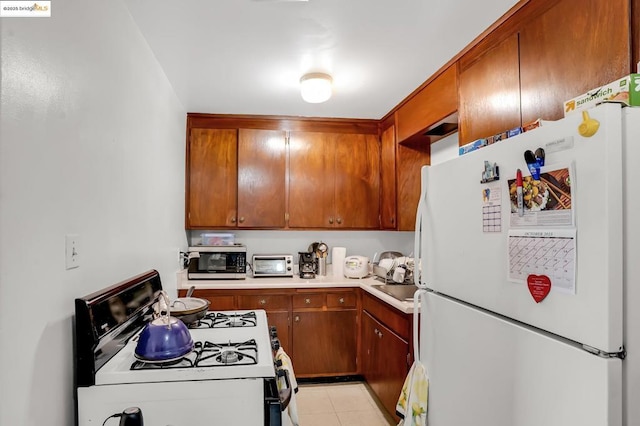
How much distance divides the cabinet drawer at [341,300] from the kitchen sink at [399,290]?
11.2 inches

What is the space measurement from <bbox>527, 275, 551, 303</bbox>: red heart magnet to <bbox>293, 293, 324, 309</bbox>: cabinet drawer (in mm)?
2353

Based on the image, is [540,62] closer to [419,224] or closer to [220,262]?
[419,224]

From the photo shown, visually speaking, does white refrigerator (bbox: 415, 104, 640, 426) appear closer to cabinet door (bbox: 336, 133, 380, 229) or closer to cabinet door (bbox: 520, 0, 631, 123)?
cabinet door (bbox: 520, 0, 631, 123)

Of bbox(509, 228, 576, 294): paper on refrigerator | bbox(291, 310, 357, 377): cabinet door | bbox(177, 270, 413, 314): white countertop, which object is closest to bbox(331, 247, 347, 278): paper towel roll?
bbox(177, 270, 413, 314): white countertop

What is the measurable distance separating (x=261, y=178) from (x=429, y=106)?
161cm

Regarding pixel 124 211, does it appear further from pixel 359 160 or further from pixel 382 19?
pixel 359 160

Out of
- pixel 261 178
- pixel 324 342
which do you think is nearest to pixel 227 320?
pixel 324 342

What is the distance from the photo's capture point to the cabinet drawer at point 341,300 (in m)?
3.34

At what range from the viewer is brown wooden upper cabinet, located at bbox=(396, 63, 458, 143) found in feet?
7.86

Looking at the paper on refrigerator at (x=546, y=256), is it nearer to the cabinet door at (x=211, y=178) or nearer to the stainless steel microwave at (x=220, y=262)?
the stainless steel microwave at (x=220, y=262)

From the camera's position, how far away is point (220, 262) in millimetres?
3406

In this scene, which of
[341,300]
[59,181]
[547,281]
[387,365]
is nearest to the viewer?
[547,281]

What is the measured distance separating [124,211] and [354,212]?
89.6 inches

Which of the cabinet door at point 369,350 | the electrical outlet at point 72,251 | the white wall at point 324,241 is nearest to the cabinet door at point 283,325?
the cabinet door at point 369,350
